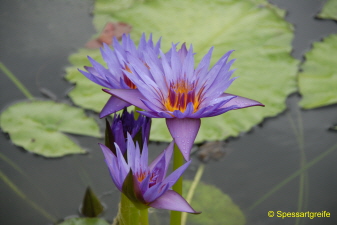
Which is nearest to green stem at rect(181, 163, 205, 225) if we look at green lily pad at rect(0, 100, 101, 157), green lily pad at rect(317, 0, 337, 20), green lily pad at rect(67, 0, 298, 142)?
green lily pad at rect(67, 0, 298, 142)

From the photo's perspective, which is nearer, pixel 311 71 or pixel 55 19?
pixel 311 71

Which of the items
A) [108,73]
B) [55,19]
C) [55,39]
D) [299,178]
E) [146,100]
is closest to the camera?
[146,100]

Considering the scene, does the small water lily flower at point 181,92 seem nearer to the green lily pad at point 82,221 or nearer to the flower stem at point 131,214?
the flower stem at point 131,214

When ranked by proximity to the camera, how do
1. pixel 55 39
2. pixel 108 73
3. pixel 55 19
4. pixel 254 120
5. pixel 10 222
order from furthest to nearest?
pixel 55 19 → pixel 55 39 → pixel 254 120 → pixel 10 222 → pixel 108 73

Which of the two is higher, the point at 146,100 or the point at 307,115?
the point at 307,115

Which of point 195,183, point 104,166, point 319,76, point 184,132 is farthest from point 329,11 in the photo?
point 184,132

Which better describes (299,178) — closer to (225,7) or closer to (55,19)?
(225,7)

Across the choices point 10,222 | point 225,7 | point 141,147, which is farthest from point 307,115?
point 10,222

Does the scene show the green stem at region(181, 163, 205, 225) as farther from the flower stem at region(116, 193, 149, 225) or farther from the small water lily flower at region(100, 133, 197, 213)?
the small water lily flower at region(100, 133, 197, 213)
